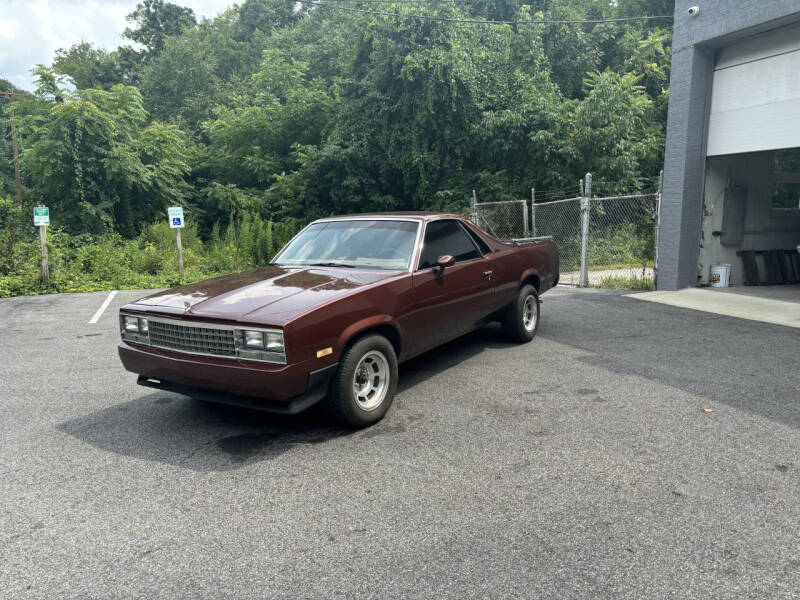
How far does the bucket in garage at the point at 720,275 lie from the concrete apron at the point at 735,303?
0.30m

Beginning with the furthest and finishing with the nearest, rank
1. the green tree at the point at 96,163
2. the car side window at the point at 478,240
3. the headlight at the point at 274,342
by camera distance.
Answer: the green tree at the point at 96,163 < the car side window at the point at 478,240 < the headlight at the point at 274,342

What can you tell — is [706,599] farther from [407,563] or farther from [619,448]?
[619,448]

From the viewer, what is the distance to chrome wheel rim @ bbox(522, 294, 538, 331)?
22.7 feet

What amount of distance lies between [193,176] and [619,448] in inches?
1139

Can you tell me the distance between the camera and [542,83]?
19.9 m

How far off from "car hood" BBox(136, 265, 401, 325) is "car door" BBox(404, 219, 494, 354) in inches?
16.4

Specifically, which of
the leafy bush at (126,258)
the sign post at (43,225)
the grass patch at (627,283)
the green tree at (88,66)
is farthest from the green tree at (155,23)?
the grass patch at (627,283)

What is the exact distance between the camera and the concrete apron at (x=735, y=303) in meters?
8.27

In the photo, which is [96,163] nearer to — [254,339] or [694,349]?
[254,339]

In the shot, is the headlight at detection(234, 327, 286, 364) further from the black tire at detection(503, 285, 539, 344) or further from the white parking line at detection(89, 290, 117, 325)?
the white parking line at detection(89, 290, 117, 325)

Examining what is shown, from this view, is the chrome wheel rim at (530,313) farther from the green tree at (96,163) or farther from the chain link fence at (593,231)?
the green tree at (96,163)

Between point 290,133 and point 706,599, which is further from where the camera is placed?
point 290,133

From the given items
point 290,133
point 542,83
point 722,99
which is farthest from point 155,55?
point 722,99

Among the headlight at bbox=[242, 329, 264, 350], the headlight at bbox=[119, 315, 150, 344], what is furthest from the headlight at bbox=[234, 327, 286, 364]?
the headlight at bbox=[119, 315, 150, 344]
